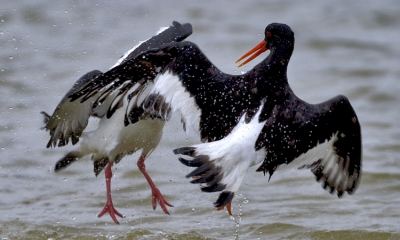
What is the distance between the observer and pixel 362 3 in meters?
13.7

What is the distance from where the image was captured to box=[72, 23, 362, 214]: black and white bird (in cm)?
531

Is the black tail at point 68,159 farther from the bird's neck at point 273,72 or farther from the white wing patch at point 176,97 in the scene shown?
the bird's neck at point 273,72

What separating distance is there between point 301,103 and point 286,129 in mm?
239

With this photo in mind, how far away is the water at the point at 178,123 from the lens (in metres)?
6.71

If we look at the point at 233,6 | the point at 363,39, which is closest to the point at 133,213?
the point at 363,39

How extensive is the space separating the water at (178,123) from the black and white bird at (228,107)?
1175mm

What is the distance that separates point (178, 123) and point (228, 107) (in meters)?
3.67

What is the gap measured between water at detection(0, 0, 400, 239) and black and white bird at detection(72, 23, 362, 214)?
1.17 meters

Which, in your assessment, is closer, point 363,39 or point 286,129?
point 286,129

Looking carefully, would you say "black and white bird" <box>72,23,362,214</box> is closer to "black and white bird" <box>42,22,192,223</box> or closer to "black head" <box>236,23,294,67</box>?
"black head" <box>236,23,294,67</box>

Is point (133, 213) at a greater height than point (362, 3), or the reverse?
point (362, 3)

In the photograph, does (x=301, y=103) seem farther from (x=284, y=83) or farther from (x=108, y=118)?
(x=108, y=118)

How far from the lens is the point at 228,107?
5570mm

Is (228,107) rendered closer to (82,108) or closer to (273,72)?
(273,72)
